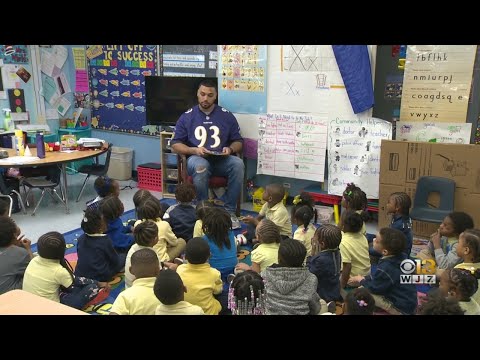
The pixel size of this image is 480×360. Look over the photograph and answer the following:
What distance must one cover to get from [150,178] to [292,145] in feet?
6.37

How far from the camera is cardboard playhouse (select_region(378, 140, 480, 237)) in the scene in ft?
13.0

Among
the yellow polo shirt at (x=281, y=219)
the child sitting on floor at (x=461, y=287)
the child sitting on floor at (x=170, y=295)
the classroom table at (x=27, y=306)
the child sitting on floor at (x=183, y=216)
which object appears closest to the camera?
the classroom table at (x=27, y=306)

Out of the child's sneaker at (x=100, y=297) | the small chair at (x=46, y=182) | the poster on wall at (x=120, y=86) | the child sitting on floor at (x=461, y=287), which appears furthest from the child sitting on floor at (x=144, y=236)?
the poster on wall at (x=120, y=86)

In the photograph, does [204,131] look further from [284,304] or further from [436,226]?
[284,304]

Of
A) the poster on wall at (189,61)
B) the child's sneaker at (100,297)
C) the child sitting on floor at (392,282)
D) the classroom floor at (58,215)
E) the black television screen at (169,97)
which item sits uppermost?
the poster on wall at (189,61)

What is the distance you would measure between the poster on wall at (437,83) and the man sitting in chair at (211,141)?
1770 mm

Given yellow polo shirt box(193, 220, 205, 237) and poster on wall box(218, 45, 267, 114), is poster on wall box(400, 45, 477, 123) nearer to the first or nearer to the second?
poster on wall box(218, 45, 267, 114)

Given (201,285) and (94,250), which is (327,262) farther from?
(94,250)

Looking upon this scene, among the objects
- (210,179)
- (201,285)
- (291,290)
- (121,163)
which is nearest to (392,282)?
(291,290)

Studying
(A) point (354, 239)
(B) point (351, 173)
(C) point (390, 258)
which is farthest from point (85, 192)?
Answer: (C) point (390, 258)

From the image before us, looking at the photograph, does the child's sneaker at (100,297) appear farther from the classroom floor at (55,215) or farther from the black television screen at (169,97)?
the black television screen at (169,97)

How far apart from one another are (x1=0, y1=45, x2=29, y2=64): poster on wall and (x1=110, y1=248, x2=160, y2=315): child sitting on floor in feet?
15.2

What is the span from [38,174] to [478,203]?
4431 mm

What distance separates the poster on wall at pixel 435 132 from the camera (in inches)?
163
